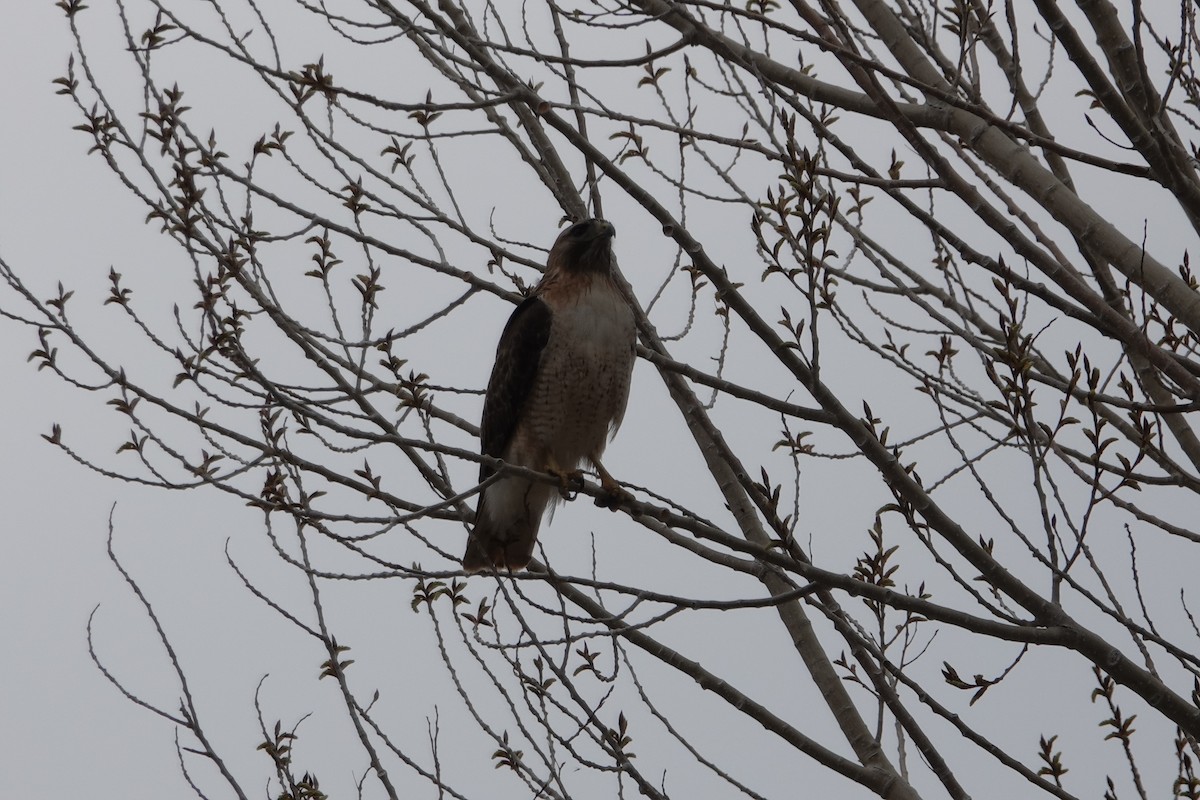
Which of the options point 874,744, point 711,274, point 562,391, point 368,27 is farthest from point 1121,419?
point 368,27

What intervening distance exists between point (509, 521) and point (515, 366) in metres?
0.76

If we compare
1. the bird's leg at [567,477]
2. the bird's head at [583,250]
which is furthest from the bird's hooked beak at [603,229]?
the bird's leg at [567,477]

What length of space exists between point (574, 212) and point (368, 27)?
46.8 inches

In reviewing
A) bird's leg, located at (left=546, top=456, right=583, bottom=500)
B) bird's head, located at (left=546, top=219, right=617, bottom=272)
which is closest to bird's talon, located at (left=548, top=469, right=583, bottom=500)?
bird's leg, located at (left=546, top=456, right=583, bottom=500)

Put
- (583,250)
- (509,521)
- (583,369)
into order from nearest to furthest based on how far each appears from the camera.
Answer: (583,369), (583,250), (509,521)

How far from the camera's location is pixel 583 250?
5625mm

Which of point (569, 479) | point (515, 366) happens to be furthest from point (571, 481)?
point (515, 366)

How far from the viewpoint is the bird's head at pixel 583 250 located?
18.1 ft

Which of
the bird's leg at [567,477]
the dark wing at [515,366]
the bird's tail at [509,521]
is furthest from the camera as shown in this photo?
the bird's tail at [509,521]

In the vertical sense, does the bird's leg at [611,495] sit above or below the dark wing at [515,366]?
below

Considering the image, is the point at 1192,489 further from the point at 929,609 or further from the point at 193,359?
the point at 193,359

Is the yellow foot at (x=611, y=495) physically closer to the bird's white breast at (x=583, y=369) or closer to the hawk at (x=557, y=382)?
the hawk at (x=557, y=382)

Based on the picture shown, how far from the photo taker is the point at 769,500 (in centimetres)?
340

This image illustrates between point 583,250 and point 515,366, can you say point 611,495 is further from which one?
point 583,250
